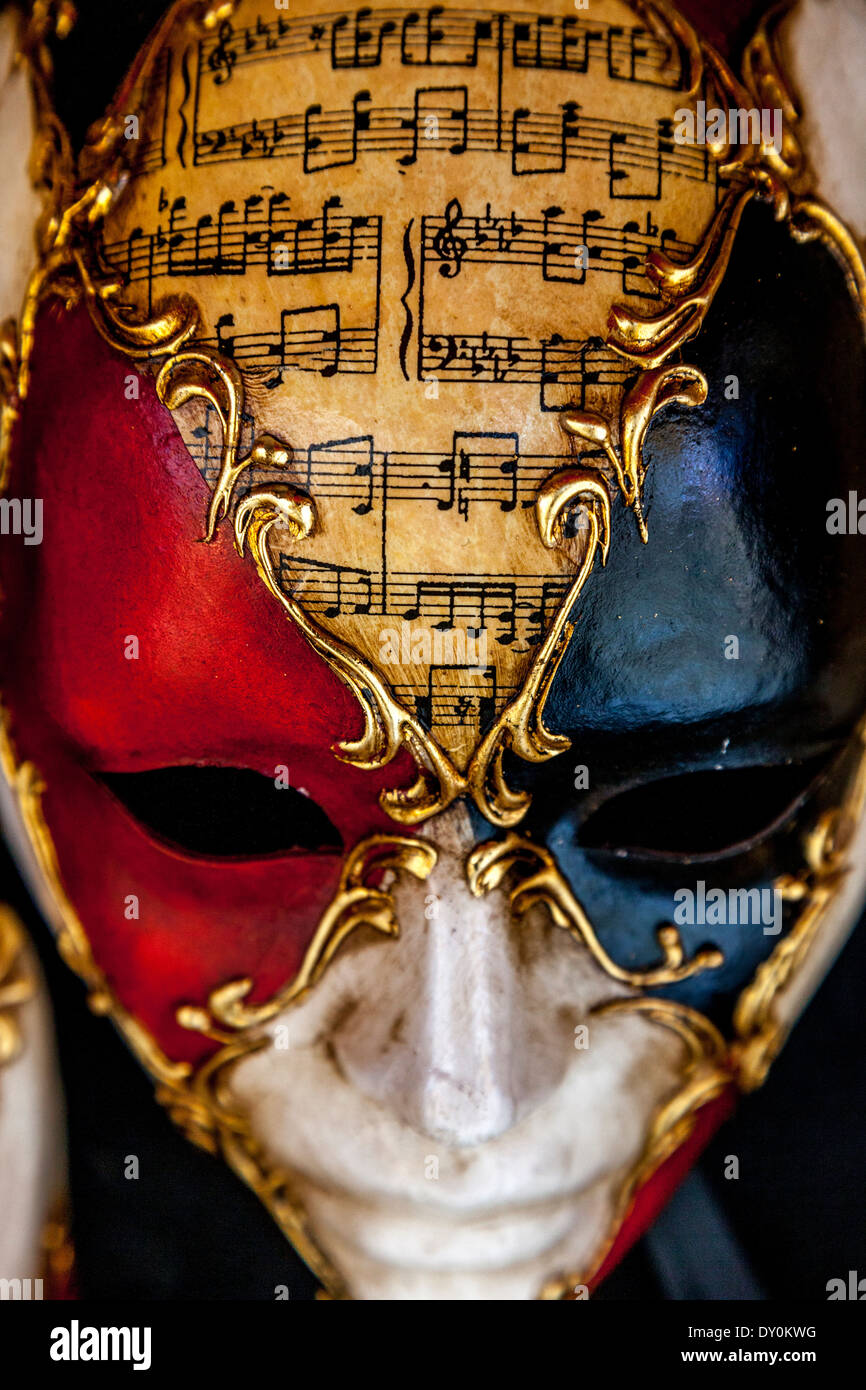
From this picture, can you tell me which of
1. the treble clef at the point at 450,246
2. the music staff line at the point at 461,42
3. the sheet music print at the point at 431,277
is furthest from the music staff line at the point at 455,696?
the music staff line at the point at 461,42

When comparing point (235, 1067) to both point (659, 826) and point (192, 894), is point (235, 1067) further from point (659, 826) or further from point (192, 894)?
point (659, 826)

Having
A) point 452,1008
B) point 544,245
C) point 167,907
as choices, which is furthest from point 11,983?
point 544,245

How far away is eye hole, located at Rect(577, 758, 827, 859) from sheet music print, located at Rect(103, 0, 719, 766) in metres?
0.10

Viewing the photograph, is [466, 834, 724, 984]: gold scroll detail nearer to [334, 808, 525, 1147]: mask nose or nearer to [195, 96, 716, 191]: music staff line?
[334, 808, 525, 1147]: mask nose

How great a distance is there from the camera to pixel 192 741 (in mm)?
587

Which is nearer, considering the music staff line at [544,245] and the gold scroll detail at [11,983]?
the music staff line at [544,245]

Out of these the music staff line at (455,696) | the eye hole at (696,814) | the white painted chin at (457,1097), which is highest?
Result: the music staff line at (455,696)

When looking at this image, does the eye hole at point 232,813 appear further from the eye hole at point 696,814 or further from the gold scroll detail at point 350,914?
the eye hole at point 696,814

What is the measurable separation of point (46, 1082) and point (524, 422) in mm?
546

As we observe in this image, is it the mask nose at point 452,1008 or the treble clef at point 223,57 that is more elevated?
the treble clef at point 223,57

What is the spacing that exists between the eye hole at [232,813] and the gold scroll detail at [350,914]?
2 centimetres

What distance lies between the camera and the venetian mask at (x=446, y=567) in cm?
54

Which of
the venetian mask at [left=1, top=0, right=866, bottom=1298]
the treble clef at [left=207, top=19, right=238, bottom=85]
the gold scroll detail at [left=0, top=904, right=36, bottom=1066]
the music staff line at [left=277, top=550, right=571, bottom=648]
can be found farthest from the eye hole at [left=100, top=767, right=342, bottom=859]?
the treble clef at [left=207, top=19, right=238, bottom=85]
